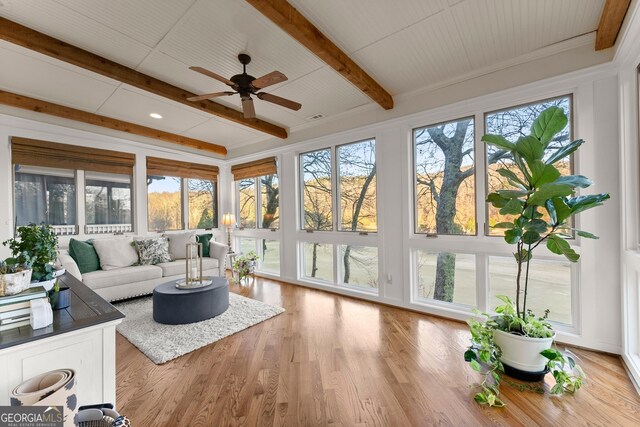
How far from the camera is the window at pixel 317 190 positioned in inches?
176

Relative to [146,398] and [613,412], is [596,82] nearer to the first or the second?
[613,412]

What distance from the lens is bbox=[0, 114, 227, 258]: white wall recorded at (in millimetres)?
3518

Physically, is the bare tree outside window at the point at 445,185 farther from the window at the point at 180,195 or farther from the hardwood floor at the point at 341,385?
the window at the point at 180,195

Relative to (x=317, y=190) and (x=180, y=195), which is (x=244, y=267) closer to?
(x=317, y=190)

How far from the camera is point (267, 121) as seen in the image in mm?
4602

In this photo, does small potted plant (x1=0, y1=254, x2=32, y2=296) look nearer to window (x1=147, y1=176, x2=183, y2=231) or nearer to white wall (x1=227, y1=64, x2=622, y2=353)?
white wall (x1=227, y1=64, x2=622, y2=353)

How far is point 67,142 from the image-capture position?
4.05 metres

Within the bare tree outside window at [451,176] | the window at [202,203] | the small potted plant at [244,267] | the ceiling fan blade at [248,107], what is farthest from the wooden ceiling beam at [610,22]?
the window at [202,203]

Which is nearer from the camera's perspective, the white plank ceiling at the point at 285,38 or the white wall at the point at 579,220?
the white plank ceiling at the point at 285,38

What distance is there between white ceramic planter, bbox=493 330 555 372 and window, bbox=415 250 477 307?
107 cm

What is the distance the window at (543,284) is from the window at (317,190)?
238 centimetres

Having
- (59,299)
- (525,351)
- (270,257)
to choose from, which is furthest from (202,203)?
Answer: (525,351)

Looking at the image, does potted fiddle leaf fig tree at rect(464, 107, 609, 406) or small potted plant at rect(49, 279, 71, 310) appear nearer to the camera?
small potted plant at rect(49, 279, 71, 310)

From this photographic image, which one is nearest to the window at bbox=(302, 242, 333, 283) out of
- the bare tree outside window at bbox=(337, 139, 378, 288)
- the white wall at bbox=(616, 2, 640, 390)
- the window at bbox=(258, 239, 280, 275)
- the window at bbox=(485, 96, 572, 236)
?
the bare tree outside window at bbox=(337, 139, 378, 288)
